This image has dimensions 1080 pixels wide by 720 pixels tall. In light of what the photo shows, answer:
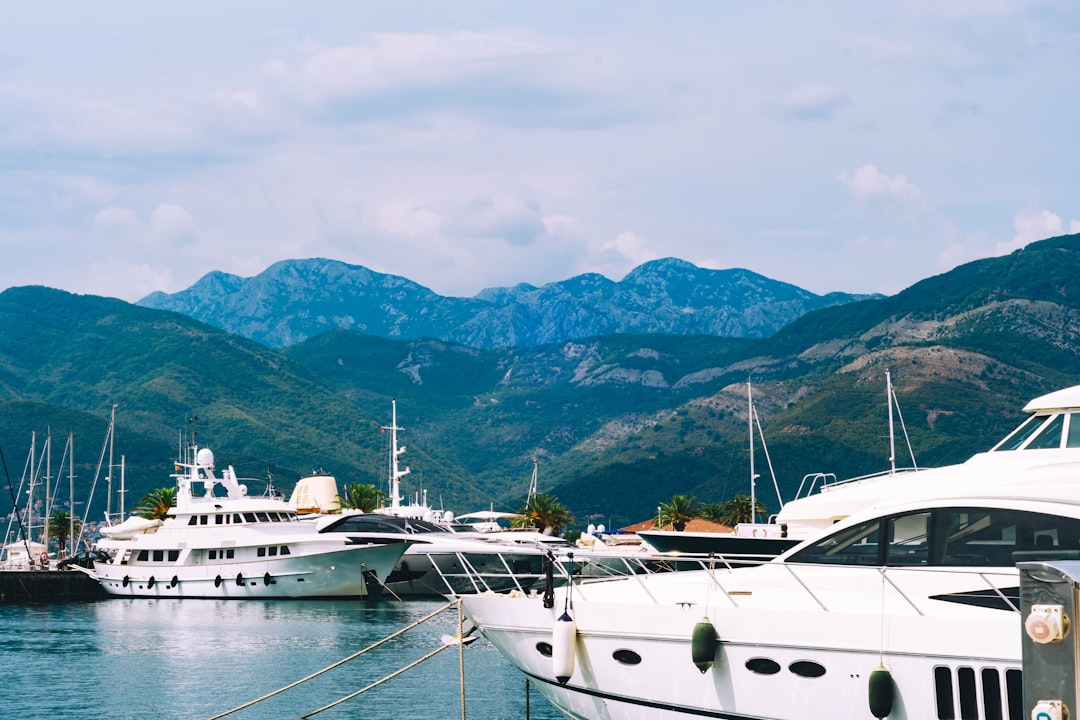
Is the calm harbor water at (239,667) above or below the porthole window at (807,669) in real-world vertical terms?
below

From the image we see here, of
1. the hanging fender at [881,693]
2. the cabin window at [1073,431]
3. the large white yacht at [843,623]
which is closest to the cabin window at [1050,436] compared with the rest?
the cabin window at [1073,431]

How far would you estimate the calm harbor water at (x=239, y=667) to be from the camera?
30938 mm

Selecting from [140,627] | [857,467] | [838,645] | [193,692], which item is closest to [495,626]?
[838,645]

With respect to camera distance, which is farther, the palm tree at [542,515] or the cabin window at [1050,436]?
the palm tree at [542,515]

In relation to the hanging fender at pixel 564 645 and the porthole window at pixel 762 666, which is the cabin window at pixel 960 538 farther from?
the hanging fender at pixel 564 645

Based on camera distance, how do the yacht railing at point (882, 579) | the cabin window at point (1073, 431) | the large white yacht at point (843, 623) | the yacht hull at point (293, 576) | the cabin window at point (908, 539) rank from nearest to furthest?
1. the large white yacht at point (843, 623)
2. the yacht railing at point (882, 579)
3. the cabin window at point (908, 539)
4. the cabin window at point (1073, 431)
5. the yacht hull at point (293, 576)

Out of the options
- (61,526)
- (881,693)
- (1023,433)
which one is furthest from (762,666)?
(61,526)

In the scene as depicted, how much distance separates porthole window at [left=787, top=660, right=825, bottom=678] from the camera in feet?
51.3

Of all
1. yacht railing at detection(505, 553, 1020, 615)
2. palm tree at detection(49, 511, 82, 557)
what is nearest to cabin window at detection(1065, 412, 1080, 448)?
yacht railing at detection(505, 553, 1020, 615)

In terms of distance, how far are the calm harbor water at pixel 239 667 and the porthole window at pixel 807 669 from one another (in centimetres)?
1350

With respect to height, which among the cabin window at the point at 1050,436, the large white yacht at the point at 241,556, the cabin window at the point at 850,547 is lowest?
the large white yacht at the point at 241,556

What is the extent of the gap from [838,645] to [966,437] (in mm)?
151699

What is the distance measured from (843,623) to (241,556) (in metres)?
61.1

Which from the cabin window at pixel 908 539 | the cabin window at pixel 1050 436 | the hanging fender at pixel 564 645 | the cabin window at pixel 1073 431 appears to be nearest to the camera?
the cabin window at pixel 908 539
